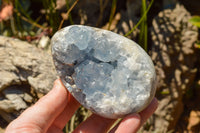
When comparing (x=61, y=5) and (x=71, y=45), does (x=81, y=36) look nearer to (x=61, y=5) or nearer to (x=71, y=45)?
(x=71, y=45)

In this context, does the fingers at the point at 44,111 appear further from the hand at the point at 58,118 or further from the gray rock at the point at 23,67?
the gray rock at the point at 23,67

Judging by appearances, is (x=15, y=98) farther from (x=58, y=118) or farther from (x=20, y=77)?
(x=58, y=118)

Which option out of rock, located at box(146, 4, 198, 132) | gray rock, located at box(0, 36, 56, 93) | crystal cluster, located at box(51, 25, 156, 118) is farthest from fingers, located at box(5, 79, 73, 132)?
rock, located at box(146, 4, 198, 132)

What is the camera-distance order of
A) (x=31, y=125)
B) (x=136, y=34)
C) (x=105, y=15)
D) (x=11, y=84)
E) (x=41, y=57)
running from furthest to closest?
(x=105, y=15)
(x=136, y=34)
(x=41, y=57)
(x=11, y=84)
(x=31, y=125)

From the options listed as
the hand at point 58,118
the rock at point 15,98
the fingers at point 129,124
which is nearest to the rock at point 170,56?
the hand at point 58,118

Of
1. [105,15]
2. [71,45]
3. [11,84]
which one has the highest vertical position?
[71,45]

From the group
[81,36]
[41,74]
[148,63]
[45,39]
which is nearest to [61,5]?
[45,39]

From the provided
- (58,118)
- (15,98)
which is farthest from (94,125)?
(15,98)
